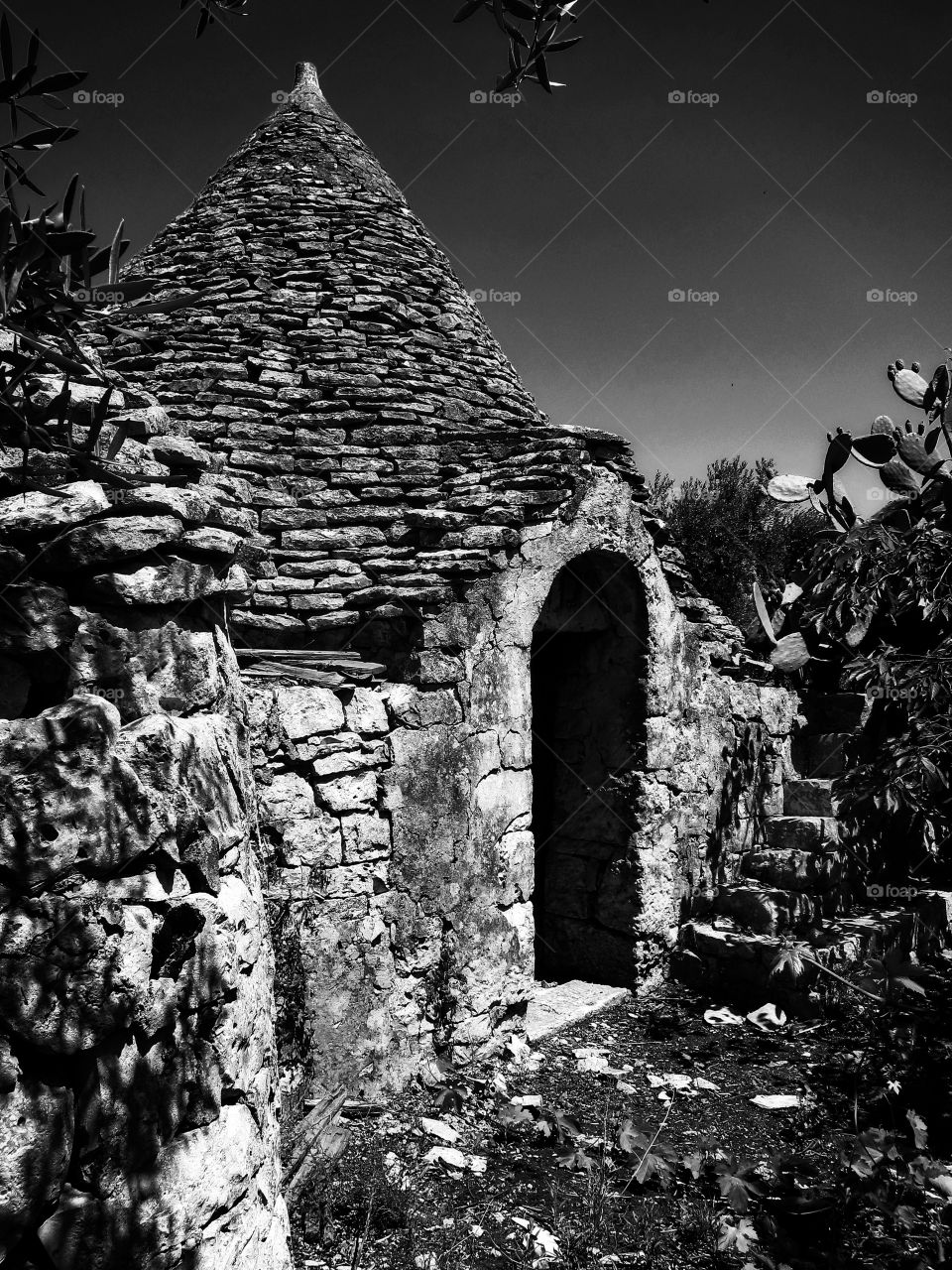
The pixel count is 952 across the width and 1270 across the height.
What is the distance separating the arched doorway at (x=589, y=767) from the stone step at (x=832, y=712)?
7.76 ft

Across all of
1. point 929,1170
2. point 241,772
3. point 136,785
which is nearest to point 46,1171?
point 136,785

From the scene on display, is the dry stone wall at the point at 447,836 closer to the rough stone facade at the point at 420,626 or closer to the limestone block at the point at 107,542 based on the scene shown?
the rough stone facade at the point at 420,626

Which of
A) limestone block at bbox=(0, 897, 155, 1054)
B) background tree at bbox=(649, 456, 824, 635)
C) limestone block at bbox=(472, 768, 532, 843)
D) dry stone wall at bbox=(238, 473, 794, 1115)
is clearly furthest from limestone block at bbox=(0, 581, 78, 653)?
background tree at bbox=(649, 456, 824, 635)

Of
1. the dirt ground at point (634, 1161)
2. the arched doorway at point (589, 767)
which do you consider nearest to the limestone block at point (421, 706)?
the arched doorway at point (589, 767)

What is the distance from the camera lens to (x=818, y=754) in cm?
746

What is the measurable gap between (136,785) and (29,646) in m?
0.41

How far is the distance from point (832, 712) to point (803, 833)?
1.79 metres

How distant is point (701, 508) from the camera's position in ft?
57.5

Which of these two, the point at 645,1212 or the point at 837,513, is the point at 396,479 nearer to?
the point at 837,513

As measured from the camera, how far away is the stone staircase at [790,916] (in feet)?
→ 17.8

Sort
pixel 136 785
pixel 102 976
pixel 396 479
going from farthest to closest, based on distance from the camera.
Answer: pixel 396 479 < pixel 136 785 < pixel 102 976

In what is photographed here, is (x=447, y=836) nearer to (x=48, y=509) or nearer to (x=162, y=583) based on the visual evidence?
(x=162, y=583)

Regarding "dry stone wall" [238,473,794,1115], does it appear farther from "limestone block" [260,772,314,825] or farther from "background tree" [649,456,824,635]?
"background tree" [649,456,824,635]

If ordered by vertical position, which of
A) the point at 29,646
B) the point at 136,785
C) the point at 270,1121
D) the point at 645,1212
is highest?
the point at 29,646
